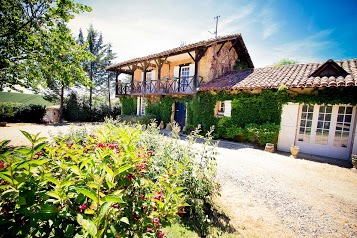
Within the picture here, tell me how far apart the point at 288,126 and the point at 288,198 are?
5843 millimetres

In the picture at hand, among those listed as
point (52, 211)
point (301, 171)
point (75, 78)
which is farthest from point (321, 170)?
point (75, 78)

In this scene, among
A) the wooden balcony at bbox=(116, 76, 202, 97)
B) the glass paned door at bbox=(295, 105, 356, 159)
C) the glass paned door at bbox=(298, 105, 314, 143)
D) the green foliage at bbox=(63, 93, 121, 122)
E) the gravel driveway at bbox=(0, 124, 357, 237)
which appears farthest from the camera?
the green foliage at bbox=(63, 93, 121, 122)

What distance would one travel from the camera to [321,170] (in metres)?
5.89

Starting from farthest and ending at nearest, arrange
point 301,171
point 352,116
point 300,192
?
point 352,116 → point 301,171 → point 300,192

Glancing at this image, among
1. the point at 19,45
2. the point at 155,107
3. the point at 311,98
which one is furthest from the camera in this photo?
the point at 155,107

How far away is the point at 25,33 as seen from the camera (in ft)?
20.0

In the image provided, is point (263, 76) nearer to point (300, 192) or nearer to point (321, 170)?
point (321, 170)

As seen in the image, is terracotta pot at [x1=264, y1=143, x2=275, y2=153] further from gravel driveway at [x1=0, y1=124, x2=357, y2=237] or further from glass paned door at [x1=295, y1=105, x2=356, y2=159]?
gravel driveway at [x1=0, y1=124, x2=357, y2=237]

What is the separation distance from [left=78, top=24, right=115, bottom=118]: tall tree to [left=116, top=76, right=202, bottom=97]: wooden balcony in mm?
8693

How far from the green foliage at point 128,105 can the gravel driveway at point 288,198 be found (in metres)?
13.7

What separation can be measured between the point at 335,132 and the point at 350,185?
4062 millimetres

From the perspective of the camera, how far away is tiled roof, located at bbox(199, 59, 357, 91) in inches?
308

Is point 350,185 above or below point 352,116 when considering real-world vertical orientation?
below

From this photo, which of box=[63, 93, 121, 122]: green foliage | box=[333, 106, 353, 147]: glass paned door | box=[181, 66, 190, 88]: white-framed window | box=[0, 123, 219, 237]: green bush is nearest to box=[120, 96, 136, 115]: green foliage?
box=[63, 93, 121, 122]: green foliage
